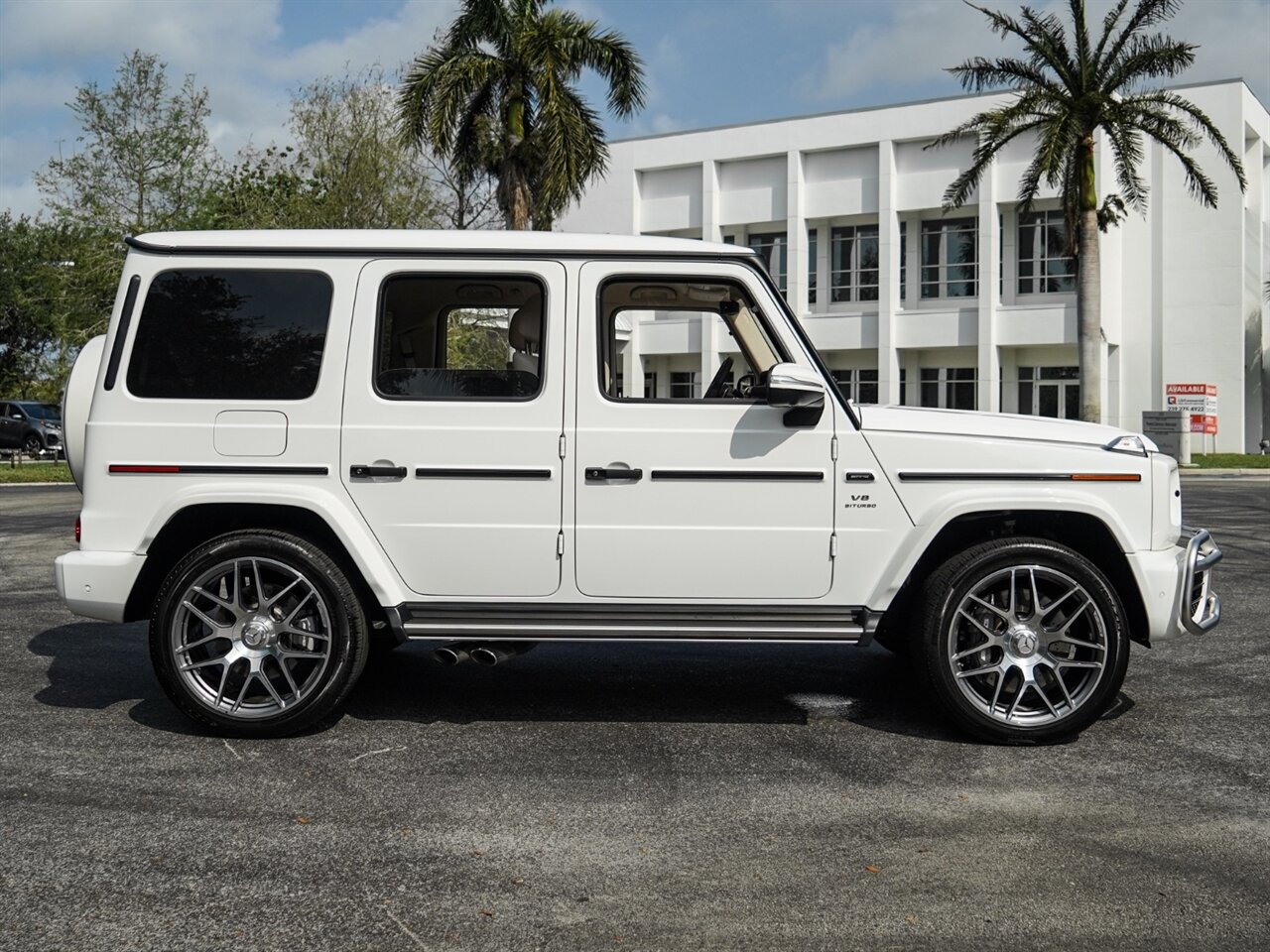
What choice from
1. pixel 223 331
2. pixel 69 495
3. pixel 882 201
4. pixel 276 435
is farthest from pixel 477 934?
pixel 882 201

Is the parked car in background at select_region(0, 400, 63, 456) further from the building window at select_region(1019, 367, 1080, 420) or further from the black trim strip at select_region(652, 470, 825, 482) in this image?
the black trim strip at select_region(652, 470, 825, 482)

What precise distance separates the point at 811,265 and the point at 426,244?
44292 mm

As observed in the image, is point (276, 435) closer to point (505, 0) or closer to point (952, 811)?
point (952, 811)

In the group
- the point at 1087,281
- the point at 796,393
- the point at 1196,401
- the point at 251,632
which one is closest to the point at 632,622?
the point at 796,393

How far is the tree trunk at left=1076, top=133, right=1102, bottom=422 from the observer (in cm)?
2861

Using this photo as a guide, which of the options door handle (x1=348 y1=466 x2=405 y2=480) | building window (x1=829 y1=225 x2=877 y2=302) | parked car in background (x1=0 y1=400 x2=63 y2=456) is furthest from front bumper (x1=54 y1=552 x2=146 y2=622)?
building window (x1=829 y1=225 x2=877 y2=302)

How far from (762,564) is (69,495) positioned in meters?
19.8

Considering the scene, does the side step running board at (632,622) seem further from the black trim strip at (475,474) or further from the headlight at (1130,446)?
the headlight at (1130,446)

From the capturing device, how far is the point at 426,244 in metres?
5.50

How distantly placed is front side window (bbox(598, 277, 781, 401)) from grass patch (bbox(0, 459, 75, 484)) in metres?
22.3

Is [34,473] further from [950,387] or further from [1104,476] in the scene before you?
[950,387]

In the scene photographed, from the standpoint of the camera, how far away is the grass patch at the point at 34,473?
27.2 metres

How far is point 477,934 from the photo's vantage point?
343 centimetres

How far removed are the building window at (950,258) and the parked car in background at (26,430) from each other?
2992 centimetres
